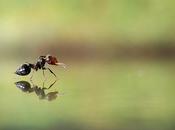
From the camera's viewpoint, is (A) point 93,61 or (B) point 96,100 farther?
(A) point 93,61

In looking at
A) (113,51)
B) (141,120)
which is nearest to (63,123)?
(141,120)

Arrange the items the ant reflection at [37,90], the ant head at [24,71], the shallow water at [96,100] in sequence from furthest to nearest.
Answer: the ant head at [24,71]
the ant reflection at [37,90]
the shallow water at [96,100]

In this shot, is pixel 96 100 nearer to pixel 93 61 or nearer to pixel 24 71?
pixel 24 71

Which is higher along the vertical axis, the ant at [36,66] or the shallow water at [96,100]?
the ant at [36,66]

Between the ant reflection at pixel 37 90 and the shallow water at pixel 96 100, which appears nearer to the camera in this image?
the shallow water at pixel 96 100

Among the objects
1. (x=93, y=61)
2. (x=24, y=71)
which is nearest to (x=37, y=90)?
(x=24, y=71)

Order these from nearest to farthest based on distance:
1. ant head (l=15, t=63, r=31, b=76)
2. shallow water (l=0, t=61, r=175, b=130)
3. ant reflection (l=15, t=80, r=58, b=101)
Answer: shallow water (l=0, t=61, r=175, b=130) → ant reflection (l=15, t=80, r=58, b=101) → ant head (l=15, t=63, r=31, b=76)

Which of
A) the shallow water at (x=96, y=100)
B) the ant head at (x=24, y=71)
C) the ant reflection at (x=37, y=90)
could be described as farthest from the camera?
the ant head at (x=24, y=71)
